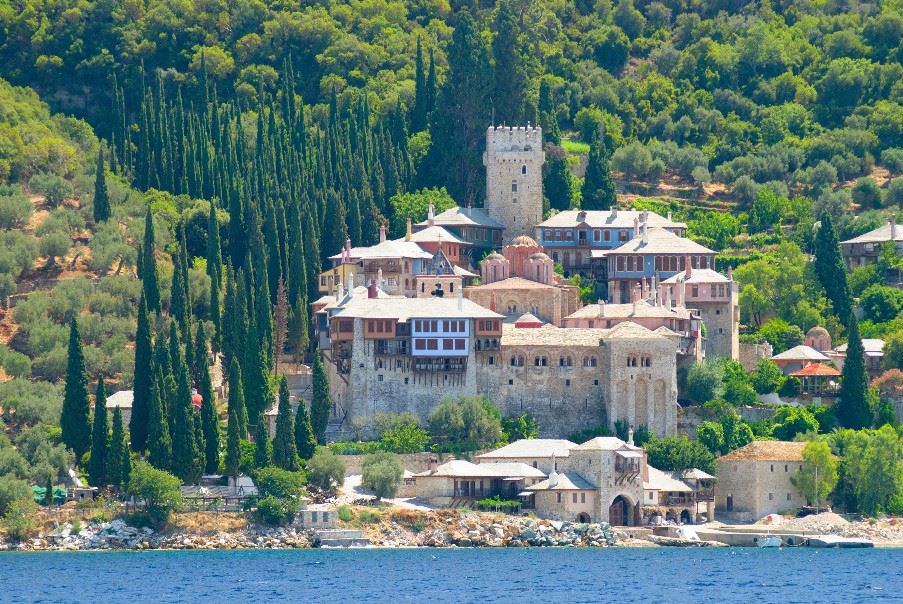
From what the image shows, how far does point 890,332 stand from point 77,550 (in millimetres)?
41348

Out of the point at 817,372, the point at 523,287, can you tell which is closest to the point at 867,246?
the point at 817,372

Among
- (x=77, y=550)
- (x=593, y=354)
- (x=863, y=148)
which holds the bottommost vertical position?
(x=77, y=550)

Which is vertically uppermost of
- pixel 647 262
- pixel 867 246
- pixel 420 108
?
pixel 420 108

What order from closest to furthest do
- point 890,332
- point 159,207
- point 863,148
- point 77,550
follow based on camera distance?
point 77,550 < point 890,332 < point 159,207 < point 863,148

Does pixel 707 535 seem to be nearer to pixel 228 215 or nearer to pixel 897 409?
pixel 897 409

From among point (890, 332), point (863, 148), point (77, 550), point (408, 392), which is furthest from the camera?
point (863, 148)

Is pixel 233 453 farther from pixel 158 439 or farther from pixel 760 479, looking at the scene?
pixel 760 479

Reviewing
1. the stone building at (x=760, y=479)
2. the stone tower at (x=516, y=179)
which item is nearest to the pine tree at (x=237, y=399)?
the stone building at (x=760, y=479)

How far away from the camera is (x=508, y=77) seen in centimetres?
13688

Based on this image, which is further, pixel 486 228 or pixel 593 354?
pixel 486 228

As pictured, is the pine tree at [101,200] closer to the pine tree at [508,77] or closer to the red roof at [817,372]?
the pine tree at [508,77]

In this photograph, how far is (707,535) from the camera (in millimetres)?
111562

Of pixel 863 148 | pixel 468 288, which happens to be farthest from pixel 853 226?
pixel 468 288

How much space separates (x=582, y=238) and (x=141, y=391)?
2784 centimetres
